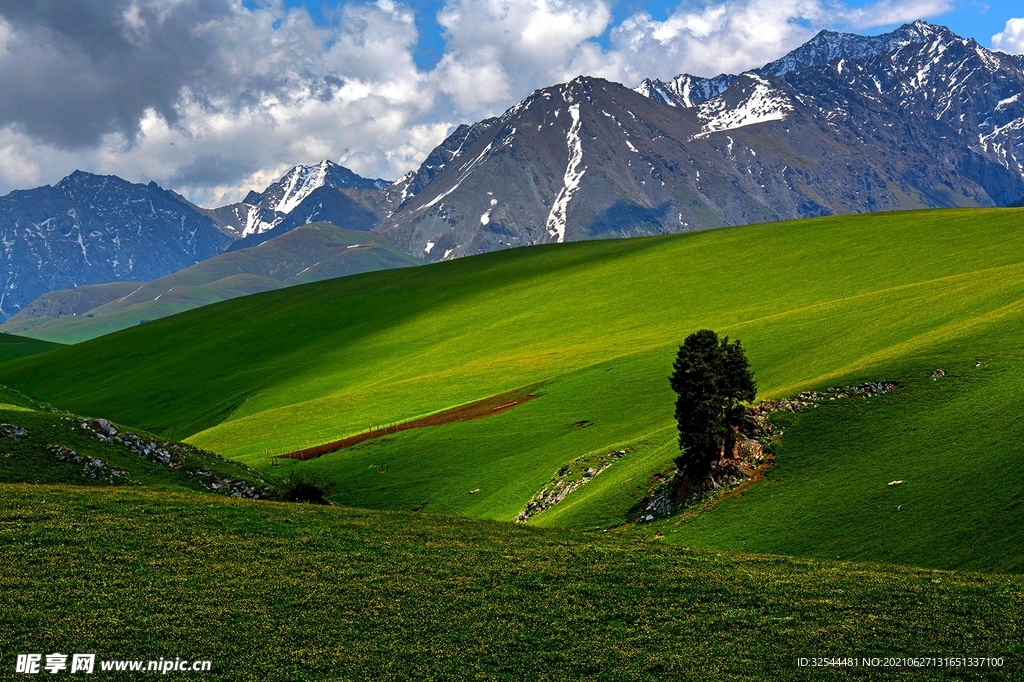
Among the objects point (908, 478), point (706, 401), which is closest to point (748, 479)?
point (706, 401)

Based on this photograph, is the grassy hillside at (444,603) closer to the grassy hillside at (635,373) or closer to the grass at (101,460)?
the grass at (101,460)

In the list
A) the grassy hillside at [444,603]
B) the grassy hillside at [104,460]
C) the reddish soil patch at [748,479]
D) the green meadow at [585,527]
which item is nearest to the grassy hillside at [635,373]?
the green meadow at [585,527]

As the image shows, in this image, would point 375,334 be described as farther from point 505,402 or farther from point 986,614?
point 986,614

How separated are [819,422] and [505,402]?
37573mm

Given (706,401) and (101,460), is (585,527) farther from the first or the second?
(101,460)

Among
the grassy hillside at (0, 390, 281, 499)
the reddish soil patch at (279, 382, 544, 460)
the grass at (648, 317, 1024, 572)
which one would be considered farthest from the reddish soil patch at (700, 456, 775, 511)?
the reddish soil patch at (279, 382, 544, 460)

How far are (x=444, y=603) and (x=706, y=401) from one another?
28.7 m

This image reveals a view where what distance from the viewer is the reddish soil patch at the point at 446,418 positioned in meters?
86.2

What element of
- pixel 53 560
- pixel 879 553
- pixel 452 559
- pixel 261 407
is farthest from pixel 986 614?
pixel 261 407

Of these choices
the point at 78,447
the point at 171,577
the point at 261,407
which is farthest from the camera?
the point at 261,407

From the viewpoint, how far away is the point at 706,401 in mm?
55625

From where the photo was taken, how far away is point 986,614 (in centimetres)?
2980

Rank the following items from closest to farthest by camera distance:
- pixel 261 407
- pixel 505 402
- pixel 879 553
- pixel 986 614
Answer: pixel 986 614 < pixel 879 553 < pixel 505 402 < pixel 261 407

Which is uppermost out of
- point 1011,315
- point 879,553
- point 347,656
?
point 1011,315
